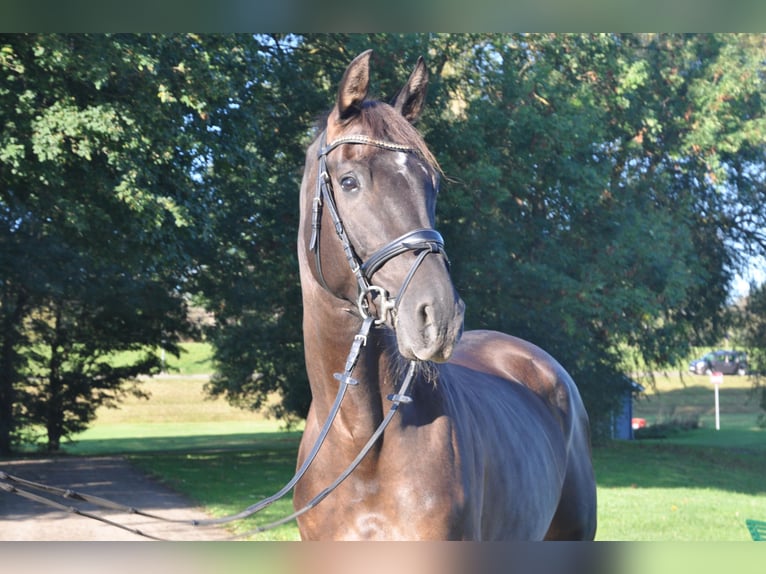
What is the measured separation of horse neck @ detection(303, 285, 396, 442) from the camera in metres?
3.21

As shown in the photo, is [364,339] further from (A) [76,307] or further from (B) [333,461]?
(A) [76,307]

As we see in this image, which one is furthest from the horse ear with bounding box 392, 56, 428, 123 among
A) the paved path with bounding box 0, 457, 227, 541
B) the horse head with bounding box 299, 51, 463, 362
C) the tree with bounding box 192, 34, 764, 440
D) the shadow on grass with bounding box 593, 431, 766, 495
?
the shadow on grass with bounding box 593, 431, 766, 495

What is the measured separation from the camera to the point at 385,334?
10.7 ft

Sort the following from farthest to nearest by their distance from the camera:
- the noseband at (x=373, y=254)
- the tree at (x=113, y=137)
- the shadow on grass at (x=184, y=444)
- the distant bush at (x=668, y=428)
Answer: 1. the distant bush at (x=668, y=428)
2. the shadow on grass at (x=184, y=444)
3. the tree at (x=113, y=137)
4. the noseband at (x=373, y=254)

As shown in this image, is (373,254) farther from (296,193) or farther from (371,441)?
(296,193)

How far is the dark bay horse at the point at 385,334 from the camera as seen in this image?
2.96 m

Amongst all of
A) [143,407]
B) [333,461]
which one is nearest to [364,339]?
[333,461]

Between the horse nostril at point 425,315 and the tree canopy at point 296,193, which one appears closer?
the horse nostril at point 425,315

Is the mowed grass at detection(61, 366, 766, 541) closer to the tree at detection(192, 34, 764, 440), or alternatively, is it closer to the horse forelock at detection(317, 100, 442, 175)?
the tree at detection(192, 34, 764, 440)

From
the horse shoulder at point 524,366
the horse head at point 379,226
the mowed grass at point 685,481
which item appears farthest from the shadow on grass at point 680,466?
the horse head at point 379,226

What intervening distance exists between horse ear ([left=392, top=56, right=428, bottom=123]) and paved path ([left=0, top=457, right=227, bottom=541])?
12.7 ft

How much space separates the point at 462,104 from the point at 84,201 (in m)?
9.37

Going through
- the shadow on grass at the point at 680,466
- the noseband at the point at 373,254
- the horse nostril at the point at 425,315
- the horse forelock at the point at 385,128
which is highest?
the horse forelock at the point at 385,128

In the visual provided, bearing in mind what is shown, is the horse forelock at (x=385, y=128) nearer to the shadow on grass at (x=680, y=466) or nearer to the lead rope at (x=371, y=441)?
the lead rope at (x=371, y=441)
